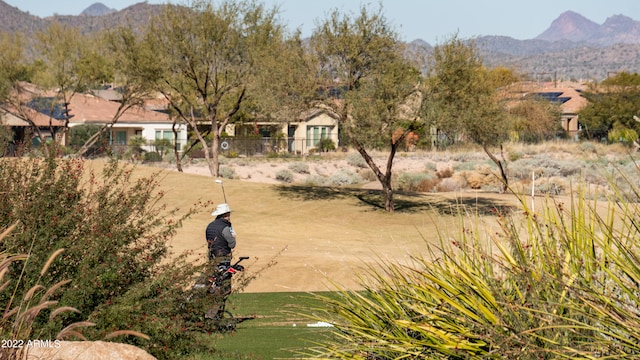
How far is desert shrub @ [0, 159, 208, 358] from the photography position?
9586 mm

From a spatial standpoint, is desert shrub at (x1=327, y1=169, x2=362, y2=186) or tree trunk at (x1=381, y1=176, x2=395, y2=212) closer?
tree trunk at (x1=381, y1=176, x2=395, y2=212)

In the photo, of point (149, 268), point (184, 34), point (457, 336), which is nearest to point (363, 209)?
point (184, 34)

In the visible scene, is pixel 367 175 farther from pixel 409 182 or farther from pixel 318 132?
pixel 318 132

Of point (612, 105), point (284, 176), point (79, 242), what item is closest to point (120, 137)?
point (284, 176)

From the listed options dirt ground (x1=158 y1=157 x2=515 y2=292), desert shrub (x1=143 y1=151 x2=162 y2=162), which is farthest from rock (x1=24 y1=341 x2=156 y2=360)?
desert shrub (x1=143 y1=151 x2=162 y2=162)

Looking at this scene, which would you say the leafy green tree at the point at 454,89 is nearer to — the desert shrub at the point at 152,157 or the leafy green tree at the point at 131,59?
the leafy green tree at the point at 131,59

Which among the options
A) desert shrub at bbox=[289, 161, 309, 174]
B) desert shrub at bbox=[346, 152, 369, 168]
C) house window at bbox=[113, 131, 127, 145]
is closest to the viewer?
desert shrub at bbox=[289, 161, 309, 174]

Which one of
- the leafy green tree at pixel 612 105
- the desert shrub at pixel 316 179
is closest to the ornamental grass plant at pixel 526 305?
the desert shrub at pixel 316 179

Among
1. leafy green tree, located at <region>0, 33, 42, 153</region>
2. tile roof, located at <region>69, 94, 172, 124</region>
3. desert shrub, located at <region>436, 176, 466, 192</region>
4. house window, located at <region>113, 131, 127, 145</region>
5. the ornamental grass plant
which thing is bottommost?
desert shrub, located at <region>436, 176, 466, 192</region>

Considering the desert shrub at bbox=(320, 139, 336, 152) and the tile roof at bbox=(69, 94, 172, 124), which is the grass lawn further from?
the desert shrub at bbox=(320, 139, 336, 152)

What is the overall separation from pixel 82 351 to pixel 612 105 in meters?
81.3

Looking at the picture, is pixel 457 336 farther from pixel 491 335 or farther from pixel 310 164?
pixel 310 164

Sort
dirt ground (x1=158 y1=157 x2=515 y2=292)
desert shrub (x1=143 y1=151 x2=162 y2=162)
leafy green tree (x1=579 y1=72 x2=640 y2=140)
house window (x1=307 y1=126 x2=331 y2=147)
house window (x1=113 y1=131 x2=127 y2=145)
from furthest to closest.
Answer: house window (x1=307 y1=126 x2=331 y2=147) < leafy green tree (x1=579 y1=72 x2=640 y2=140) < house window (x1=113 y1=131 x2=127 y2=145) < desert shrub (x1=143 y1=151 x2=162 y2=162) < dirt ground (x1=158 y1=157 x2=515 y2=292)

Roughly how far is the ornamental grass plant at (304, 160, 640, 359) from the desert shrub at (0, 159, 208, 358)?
2.92m
